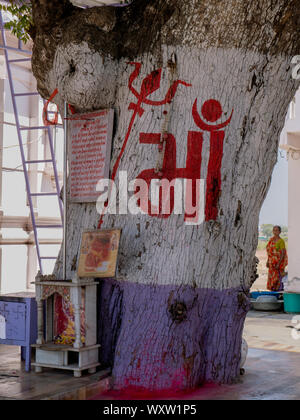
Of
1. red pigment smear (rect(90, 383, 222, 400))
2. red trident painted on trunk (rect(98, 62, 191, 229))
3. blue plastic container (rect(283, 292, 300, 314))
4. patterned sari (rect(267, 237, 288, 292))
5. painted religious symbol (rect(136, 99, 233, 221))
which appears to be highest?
red trident painted on trunk (rect(98, 62, 191, 229))

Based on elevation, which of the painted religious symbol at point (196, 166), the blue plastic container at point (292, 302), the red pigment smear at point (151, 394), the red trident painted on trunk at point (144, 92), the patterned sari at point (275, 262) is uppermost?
the red trident painted on trunk at point (144, 92)

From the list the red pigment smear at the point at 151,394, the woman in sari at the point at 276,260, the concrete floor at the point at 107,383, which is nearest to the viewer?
the concrete floor at the point at 107,383

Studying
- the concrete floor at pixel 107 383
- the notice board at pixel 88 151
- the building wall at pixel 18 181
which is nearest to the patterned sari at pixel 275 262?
the building wall at pixel 18 181

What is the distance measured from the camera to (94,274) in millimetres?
6207

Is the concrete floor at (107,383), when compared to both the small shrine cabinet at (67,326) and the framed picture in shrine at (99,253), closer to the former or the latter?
the small shrine cabinet at (67,326)

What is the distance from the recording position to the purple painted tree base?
233 inches

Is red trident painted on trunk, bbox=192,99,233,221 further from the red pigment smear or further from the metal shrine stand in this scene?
the red pigment smear

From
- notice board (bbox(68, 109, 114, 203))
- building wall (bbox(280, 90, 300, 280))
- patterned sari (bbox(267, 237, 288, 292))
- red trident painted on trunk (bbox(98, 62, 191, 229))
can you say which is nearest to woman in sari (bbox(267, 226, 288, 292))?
patterned sari (bbox(267, 237, 288, 292))

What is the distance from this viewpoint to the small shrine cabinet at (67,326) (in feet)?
19.7

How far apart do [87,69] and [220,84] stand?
1.26m

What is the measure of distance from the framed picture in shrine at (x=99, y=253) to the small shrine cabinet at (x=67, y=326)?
146 mm

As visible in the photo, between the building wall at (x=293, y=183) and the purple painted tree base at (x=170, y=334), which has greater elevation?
the building wall at (x=293, y=183)

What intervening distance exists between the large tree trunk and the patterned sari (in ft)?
27.7
